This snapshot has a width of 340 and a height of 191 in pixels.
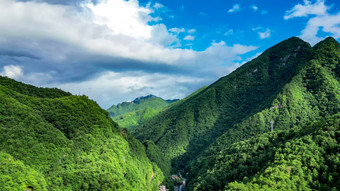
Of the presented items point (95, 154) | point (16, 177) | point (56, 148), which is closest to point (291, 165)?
point (95, 154)

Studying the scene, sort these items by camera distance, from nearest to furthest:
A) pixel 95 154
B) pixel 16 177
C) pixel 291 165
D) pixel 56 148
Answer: pixel 16 177
pixel 291 165
pixel 56 148
pixel 95 154

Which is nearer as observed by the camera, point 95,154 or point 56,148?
point 56,148

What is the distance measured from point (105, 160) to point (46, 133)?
22263 millimetres

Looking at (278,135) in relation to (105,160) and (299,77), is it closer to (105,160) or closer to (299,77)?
(105,160)

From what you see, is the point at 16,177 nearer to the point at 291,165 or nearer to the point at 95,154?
the point at 95,154

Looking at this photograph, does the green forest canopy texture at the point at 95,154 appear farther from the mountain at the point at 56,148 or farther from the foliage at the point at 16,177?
the foliage at the point at 16,177

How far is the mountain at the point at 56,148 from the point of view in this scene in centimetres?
5017

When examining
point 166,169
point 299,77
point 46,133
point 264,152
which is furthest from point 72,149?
point 299,77

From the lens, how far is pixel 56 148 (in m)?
64.4

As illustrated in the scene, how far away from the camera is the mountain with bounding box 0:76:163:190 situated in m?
50.2

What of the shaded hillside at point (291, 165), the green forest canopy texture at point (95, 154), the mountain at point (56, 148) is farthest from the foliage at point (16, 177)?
the shaded hillside at point (291, 165)

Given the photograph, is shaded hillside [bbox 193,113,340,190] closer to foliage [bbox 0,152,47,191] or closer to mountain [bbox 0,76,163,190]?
mountain [bbox 0,76,163,190]

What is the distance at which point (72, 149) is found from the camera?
70.5 metres

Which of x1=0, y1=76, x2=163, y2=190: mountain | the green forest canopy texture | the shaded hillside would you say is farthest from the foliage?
the shaded hillside
